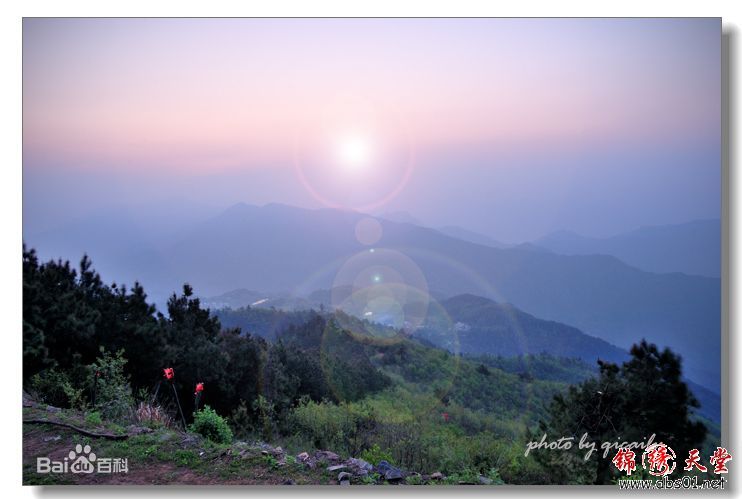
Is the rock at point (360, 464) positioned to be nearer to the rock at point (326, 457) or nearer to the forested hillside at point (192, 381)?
the rock at point (326, 457)

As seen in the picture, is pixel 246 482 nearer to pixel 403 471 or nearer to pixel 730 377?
pixel 403 471

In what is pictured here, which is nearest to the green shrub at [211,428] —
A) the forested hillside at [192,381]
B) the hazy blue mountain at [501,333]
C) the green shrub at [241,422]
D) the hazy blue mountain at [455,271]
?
the forested hillside at [192,381]

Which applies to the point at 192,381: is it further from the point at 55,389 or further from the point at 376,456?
the point at 376,456

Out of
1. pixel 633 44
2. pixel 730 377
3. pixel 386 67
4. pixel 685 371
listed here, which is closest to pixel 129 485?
pixel 386 67

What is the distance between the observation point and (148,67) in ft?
21.1

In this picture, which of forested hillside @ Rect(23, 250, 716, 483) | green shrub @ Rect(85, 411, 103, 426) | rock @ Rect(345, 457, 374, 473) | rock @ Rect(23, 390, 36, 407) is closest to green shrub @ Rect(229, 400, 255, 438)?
forested hillside @ Rect(23, 250, 716, 483)

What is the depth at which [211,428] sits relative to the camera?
6.58 m

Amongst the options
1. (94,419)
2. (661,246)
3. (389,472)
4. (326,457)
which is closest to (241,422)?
(94,419)

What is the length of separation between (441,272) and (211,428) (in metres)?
6.66

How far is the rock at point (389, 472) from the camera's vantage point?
5.63m

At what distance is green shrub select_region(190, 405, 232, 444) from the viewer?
6539 millimetres

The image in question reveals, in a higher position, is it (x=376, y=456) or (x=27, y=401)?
(x=27, y=401)

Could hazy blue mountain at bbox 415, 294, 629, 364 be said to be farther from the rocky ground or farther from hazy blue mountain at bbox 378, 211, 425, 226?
the rocky ground

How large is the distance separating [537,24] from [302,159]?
11.8 feet
